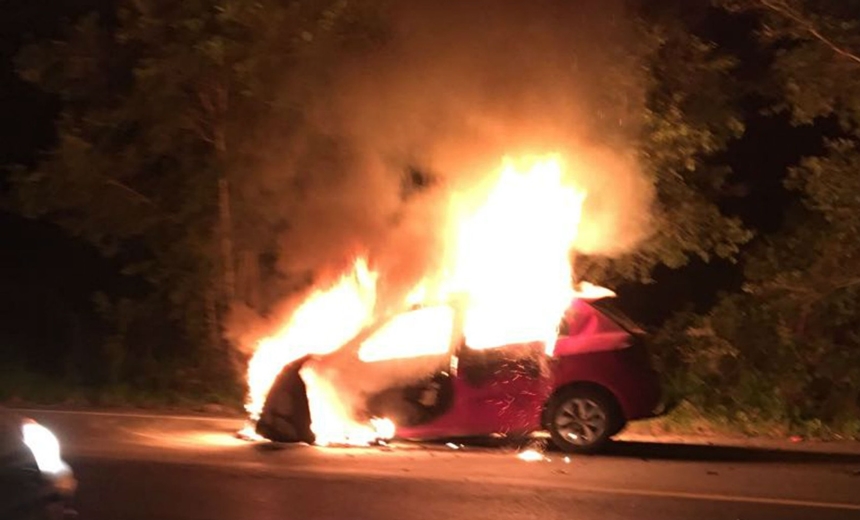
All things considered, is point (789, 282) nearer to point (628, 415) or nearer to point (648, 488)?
point (628, 415)

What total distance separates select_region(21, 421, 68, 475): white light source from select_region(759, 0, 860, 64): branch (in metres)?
9.81

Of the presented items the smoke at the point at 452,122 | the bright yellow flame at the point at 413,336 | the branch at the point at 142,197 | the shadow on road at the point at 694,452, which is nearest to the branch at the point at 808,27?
the smoke at the point at 452,122

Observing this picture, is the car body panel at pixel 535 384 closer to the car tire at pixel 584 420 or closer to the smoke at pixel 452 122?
the car tire at pixel 584 420

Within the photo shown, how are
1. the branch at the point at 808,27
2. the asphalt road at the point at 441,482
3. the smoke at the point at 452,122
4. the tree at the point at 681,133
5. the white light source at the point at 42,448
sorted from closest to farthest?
the white light source at the point at 42,448 → the asphalt road at the point at 441,482 → the branch at the point at 808,27 → the smoke at the point at 452,122 → the tree at the point at 681,133

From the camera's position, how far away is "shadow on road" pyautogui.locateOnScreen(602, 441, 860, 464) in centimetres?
1129

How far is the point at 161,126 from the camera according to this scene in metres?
16.5

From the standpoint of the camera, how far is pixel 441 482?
9.78m

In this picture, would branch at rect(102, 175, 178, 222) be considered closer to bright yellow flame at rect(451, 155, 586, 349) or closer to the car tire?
bright yellow flame at rect(451, 155, 586, 349)

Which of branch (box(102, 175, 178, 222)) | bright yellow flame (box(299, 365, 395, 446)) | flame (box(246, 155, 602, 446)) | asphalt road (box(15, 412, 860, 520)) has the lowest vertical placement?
asphalt road (box(15, 412, 860, 520))

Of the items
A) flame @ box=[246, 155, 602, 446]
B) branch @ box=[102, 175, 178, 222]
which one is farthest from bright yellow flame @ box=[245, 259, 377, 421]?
branch @ box=[102, 175, 178, 222]

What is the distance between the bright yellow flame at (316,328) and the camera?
12086 millimetres

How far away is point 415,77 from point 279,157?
1.93m

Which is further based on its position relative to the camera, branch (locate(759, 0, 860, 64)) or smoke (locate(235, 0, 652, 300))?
smoke (locate(235, 0, 652, 300))

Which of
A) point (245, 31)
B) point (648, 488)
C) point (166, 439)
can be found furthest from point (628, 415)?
point (245, 31)
